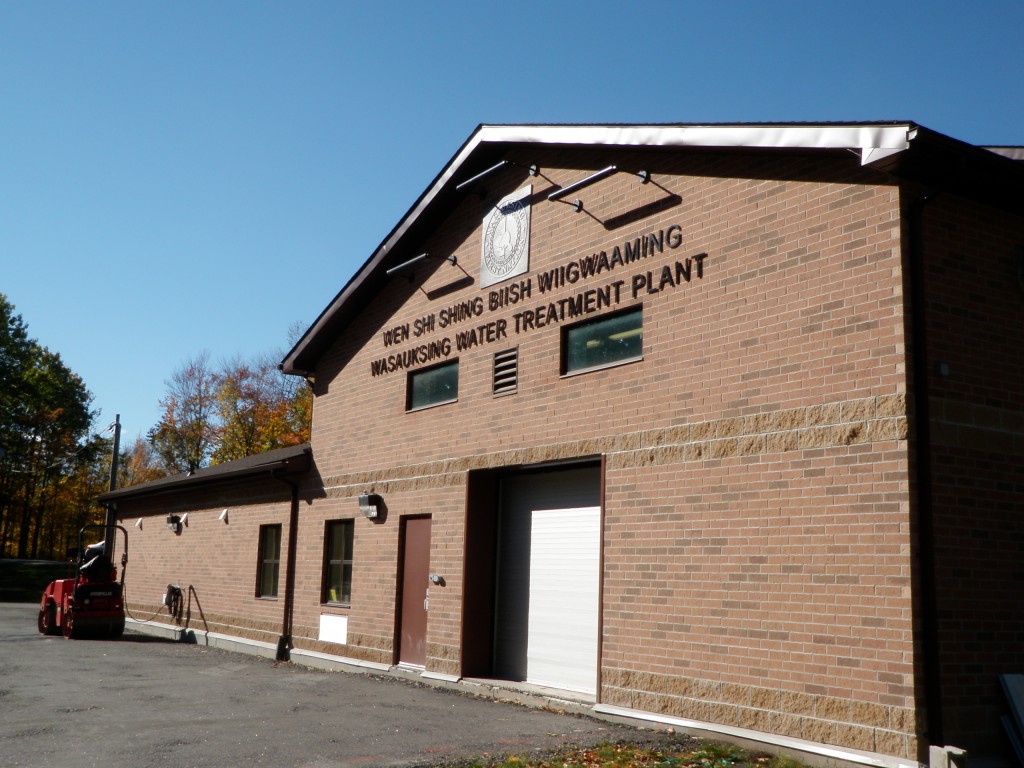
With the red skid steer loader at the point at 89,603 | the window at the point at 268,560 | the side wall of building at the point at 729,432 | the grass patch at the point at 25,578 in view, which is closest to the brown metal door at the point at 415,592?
the side wall of building at the point at 729,432

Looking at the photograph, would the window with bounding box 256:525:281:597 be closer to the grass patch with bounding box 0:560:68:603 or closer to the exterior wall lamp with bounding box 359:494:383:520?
the exterior wall lamp with bounding box 359:494:383:520

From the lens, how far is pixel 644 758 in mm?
9156

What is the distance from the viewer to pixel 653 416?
11.7 metres

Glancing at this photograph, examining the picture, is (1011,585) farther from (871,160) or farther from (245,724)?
(245,724)

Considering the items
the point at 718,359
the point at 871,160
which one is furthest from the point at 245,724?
the point at 871,160

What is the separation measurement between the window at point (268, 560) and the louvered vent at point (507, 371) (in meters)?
8.10

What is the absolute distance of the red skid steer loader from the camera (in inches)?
913

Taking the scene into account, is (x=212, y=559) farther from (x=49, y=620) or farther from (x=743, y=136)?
(x=743, y=136)

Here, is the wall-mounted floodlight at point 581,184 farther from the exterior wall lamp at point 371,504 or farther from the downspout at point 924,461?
the exterior wall lamp at point 371,504

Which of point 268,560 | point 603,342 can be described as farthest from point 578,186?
point 268,560

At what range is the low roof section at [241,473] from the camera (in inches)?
Answer: 769

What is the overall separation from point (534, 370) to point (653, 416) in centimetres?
264

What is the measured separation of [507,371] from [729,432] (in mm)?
4596

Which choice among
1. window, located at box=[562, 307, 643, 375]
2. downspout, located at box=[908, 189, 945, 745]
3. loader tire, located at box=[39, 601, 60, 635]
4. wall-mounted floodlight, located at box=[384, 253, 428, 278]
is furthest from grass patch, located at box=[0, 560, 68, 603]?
downspout, located at box=[908, 189, 945, 745]
